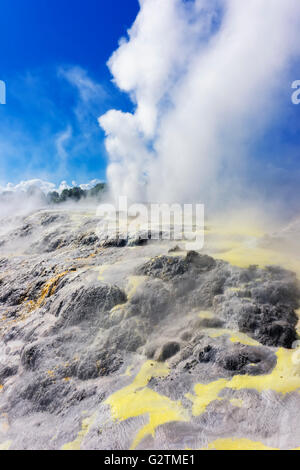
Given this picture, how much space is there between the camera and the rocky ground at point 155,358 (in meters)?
6.93

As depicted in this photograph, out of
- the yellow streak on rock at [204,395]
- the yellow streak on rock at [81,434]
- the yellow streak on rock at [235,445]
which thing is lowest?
the yellow streak on rock at [81,434]

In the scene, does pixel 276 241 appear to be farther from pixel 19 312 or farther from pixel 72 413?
pixel 19 312

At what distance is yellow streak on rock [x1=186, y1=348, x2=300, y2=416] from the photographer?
7.68 meters

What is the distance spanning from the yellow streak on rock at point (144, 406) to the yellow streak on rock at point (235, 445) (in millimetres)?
1033

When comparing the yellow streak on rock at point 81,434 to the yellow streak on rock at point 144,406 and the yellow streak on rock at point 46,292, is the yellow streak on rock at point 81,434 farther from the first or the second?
the yellow streak on rock at point 46,292

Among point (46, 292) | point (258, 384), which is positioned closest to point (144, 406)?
point (258, 384)

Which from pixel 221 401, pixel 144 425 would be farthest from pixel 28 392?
pixel 221 401

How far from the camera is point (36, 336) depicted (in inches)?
444

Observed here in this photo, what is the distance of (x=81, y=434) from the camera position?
7.04 m

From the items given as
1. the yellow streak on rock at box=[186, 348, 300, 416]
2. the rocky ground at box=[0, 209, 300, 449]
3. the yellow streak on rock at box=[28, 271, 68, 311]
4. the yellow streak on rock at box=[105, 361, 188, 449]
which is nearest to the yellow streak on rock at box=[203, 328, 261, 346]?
the rocky ground at box=[0, 209, 300, 449]

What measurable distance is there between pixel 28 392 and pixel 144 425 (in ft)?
14.8

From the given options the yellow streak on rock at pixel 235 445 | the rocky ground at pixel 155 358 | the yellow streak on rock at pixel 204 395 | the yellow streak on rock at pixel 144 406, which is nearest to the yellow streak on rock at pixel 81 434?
the rocky ground at pixel 155 358

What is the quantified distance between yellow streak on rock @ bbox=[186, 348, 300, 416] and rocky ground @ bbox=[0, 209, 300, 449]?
36 mm

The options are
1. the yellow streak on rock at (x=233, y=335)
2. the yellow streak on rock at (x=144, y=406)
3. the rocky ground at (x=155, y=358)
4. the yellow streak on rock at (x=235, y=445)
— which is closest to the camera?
the yellow streak on rock at (x=235, y=445)
